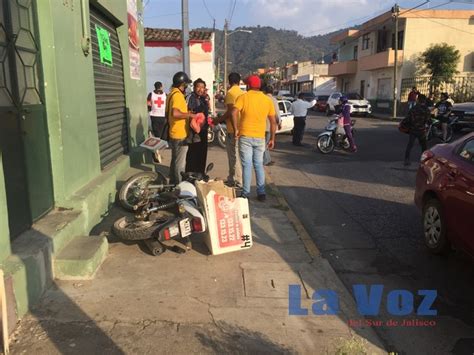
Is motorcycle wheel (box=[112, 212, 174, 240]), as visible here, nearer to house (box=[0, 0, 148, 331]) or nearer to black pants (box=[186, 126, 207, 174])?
house (box=[0, 0, 148, 331])

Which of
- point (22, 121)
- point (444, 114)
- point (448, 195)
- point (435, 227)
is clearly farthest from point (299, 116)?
point (22, 121)

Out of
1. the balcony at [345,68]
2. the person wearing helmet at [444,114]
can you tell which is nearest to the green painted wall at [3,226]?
the person wearing helmet at [444,114]

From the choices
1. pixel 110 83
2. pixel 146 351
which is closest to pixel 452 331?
pixel 146 351

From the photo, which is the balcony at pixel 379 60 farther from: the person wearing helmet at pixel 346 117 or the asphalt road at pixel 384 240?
the asphalt road at pixel 384 240

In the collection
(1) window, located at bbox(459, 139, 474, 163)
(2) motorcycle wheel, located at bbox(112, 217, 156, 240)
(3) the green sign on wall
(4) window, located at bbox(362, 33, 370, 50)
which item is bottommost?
(2) motorcycle wheel, located at bbox(112, 217, 156, 240)

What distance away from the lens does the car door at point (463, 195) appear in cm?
427

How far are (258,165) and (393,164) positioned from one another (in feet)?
19.1

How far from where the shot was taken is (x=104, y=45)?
22.9ft

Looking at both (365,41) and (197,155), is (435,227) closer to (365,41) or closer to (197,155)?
(197,155)

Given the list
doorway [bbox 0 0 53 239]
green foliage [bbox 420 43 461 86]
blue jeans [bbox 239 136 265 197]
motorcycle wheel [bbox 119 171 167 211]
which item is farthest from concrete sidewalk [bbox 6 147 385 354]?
green foliage [bbox 420 43 461 86]

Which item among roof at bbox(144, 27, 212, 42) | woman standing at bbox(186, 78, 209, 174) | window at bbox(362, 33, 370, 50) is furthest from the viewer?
window at bbox(362, 33, 370, 50)

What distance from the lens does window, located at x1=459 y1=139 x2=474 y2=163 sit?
4.74 meters

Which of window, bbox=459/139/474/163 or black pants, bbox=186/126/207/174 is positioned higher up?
window, bbox=459/139/474/163

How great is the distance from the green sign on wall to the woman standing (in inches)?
59.6
